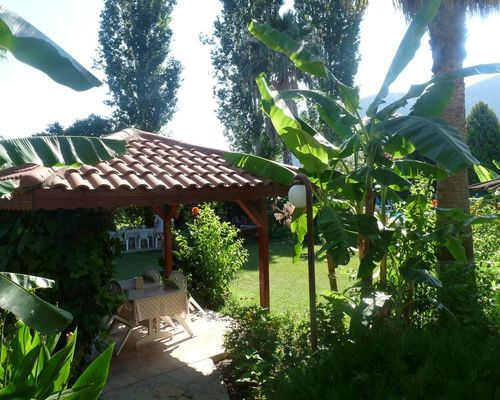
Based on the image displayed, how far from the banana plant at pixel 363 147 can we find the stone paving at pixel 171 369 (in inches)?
89.4

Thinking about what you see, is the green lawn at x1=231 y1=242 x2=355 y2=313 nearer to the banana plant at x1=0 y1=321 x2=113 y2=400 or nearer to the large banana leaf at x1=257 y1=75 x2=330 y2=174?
the large banana leaf at x1=257 y1=75 x2=330 y2=174

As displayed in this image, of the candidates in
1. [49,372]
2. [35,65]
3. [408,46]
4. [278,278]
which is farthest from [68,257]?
[278,278]

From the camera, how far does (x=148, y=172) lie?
5848 mm

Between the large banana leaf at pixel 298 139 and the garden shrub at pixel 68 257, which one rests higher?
the large banana leaf at pixel 298 139

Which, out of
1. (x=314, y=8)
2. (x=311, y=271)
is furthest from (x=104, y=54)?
(x=311, y=271)

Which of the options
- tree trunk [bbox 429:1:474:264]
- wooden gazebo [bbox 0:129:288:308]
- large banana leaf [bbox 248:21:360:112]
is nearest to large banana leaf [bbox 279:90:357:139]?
large banana leaf [bbox 248:21:360:112]

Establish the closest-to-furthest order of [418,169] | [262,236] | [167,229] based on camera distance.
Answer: [418,169] < [262,236] < [167,229]

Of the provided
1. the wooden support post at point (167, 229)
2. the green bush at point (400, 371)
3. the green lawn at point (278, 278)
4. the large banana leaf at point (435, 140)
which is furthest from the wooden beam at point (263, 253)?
the green bush at point (400, 371)

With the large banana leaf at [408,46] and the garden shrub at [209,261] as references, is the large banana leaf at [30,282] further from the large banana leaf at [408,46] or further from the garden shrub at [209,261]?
the garden shrub at [209,261]

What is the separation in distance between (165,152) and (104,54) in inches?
791

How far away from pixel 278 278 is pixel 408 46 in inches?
332

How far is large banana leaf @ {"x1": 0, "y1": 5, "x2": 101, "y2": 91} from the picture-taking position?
112 inches

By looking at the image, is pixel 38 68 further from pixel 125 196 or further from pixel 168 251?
pixel 168 251

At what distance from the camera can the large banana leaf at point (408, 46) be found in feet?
17.1
